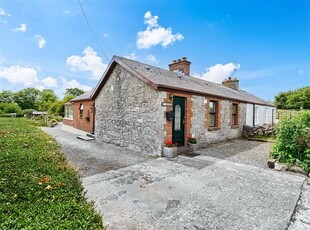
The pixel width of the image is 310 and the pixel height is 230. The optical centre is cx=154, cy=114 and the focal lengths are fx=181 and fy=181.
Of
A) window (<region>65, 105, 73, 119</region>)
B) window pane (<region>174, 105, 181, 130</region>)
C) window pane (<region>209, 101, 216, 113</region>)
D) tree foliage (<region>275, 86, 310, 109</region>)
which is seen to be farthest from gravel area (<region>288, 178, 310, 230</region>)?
tree foliage (<region>275, 86, 310, 109</region>)

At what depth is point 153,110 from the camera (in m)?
8.01

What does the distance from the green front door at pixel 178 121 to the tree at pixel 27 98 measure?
173 ft

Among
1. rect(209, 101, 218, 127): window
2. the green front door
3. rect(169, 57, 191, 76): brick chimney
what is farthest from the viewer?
rect(169, 57, 191, 76): brick chimney

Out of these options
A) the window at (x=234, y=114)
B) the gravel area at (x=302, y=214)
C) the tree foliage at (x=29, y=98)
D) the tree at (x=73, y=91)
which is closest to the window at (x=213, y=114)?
the window at (x=234, y=114)

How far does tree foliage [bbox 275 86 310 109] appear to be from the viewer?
2991 cm

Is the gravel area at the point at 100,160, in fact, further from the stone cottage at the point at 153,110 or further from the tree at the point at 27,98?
the tree at the point at 27,98

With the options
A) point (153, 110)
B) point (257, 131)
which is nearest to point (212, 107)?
point (153, 110)

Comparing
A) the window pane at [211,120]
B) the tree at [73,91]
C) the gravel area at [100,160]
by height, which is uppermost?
the tree at [73,91]

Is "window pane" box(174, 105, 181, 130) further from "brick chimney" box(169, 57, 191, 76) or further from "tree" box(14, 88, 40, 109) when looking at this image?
"tree" box(14, 88, 40, 109)

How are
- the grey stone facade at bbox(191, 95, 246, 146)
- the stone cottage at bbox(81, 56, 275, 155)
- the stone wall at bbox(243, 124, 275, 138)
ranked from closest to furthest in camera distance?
the stone cottage at bbox(81, 56, 275, 155)
the grey stone facade at bbox(191, 95, 246, 146)
the stone wall at bbox(243, 124, 275, 138)

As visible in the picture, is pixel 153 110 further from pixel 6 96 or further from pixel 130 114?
pixel 6 96

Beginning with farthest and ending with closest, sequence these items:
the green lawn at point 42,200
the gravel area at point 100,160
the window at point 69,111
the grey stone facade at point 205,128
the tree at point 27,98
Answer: the tree at point 27,98, the window at point 69,111, the grey stone facade at point 205,128, the gravel area at point 100,160, the green lawn at point 42,200

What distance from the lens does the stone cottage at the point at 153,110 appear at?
312 inches

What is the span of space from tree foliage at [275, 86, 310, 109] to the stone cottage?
24961 millimetres
